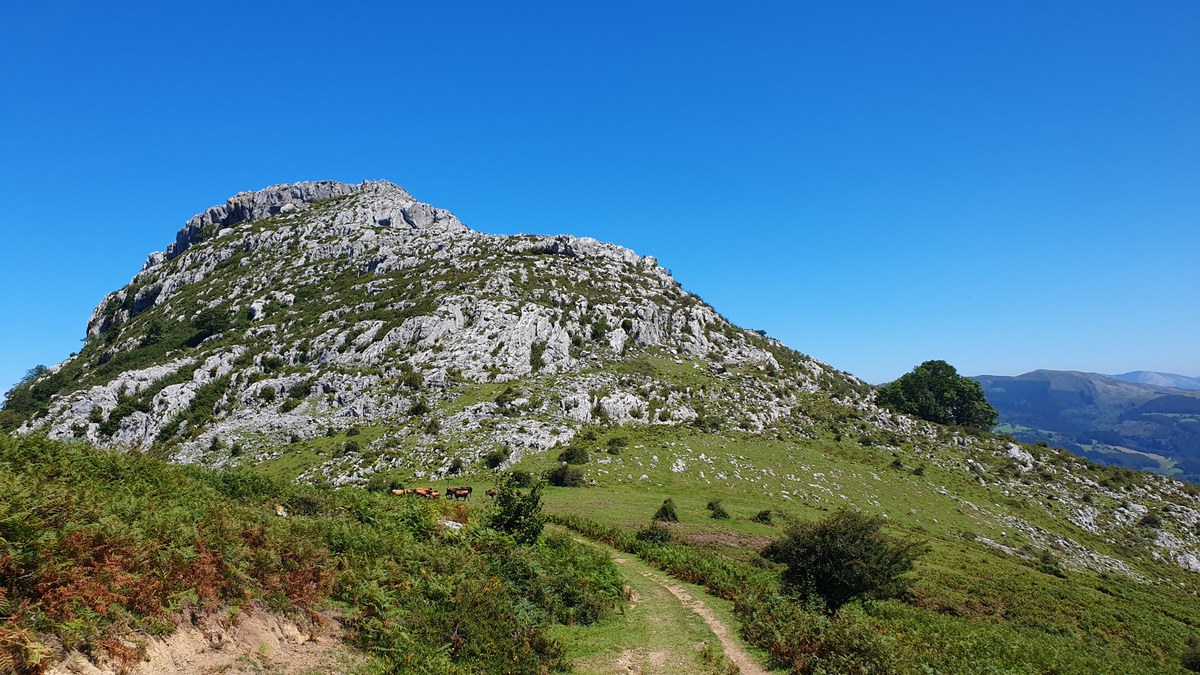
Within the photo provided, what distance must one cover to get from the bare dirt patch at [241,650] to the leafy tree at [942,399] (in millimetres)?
92946

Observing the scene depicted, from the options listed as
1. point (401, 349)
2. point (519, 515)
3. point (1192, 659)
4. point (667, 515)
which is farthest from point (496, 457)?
point (1192, 659)

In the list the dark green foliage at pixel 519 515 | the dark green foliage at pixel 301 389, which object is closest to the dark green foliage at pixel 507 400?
the dark green foliage at pixel 301 389

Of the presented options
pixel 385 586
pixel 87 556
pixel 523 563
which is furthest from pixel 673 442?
pixel 87 556

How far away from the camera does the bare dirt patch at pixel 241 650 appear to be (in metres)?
8.07

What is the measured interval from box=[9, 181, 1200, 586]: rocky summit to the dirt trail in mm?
23935

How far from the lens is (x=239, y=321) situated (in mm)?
90375

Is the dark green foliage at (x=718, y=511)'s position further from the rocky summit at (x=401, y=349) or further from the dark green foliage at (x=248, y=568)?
the dark green foliage at (x=248, y=568)

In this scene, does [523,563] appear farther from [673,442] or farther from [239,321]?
[239,321]

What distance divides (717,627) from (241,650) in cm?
1420

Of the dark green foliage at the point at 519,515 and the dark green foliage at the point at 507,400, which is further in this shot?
the dark green foliage at the point at 507,400

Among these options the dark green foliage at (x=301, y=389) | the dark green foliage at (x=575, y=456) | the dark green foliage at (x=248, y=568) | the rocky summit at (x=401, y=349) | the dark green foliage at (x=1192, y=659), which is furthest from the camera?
the dark green foliage at (x=301, y=389)

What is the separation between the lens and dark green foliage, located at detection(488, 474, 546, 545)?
21.7m

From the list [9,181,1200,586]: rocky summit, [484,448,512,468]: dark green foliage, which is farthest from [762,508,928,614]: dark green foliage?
[484,448,512,468]: dark green foliage

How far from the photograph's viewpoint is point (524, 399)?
59531mm
